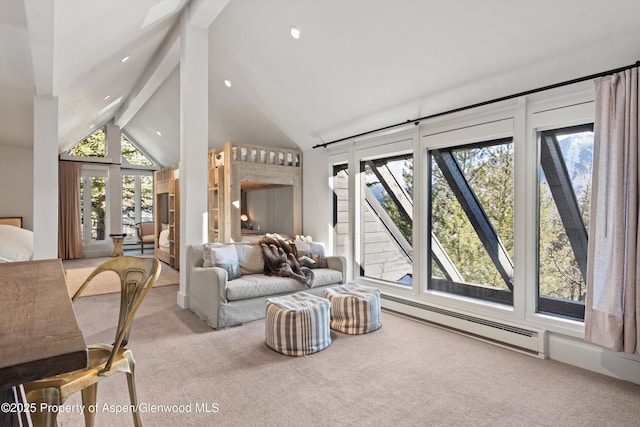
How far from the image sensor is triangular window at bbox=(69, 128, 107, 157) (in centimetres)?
845

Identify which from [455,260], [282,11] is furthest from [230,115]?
[455,260]

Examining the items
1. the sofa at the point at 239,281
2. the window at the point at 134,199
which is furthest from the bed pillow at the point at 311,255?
the window at the point at 134,199

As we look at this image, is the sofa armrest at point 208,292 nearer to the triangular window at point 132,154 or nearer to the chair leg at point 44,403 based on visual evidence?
the chair leg at point 44,403

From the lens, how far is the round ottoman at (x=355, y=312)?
10.5 ft

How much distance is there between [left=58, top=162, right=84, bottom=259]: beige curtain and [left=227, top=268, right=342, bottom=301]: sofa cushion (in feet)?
20.9

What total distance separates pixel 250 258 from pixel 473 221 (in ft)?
8.10

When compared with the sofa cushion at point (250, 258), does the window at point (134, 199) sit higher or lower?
higher

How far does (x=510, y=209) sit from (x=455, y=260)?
2.56 feet

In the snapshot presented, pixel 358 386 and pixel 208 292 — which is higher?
pixel 208 292

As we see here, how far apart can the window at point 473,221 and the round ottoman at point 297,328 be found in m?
1.50

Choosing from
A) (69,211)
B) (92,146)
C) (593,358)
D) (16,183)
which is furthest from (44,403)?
(92,146)

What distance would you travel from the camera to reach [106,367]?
4.37 feet

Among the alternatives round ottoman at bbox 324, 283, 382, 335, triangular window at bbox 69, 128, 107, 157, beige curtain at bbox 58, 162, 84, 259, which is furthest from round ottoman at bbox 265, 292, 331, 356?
triangular window at bbox 69, 128, 107, 157

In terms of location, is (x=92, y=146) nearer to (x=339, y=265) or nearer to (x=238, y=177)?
(x=238, y=177)
